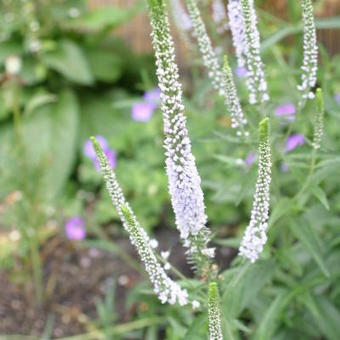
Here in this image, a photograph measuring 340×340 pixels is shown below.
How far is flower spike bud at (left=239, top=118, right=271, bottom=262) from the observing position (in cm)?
158

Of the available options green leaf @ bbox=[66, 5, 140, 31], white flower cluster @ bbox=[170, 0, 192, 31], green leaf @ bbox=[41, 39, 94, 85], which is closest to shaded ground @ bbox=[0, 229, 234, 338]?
white flower cluster @ bbox=[170, 0, 192, 31]

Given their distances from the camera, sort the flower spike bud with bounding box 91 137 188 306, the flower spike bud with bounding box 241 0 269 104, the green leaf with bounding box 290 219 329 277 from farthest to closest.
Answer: the green leaf with bounding box 290 219 329 277 < the flower spike bud with bounding box 241 0 269 104 < the flower spike bud with bounding box 91 137 188 306

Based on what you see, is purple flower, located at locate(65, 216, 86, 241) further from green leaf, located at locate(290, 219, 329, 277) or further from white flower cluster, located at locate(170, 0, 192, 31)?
green leaf, located at locate(290, 219, 329, 277)

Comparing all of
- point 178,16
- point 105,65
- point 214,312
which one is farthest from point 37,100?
point 105,65

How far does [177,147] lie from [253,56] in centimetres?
55

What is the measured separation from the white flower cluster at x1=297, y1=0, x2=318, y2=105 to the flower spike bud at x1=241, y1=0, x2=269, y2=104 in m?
0.15

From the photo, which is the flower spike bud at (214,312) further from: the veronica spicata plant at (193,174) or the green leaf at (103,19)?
the green leaf at (103,19)

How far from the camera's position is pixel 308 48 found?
6.81 ft

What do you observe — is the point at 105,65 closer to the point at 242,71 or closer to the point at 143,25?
the point at 143,25

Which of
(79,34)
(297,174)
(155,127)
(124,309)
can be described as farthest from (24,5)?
(297,174)

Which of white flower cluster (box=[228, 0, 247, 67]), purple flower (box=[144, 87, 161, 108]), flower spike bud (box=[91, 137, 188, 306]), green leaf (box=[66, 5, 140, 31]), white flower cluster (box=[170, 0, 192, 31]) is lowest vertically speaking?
flower spike bud (box=[91, 137, 188, 306])

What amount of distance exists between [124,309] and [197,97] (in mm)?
1704

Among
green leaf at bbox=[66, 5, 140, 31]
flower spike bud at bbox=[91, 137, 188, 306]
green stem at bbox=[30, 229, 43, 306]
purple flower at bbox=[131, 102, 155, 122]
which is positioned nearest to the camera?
flower spike bud at bbox=[91, 137, 188, 306]

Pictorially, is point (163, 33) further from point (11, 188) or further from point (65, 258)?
point (65, 258)
